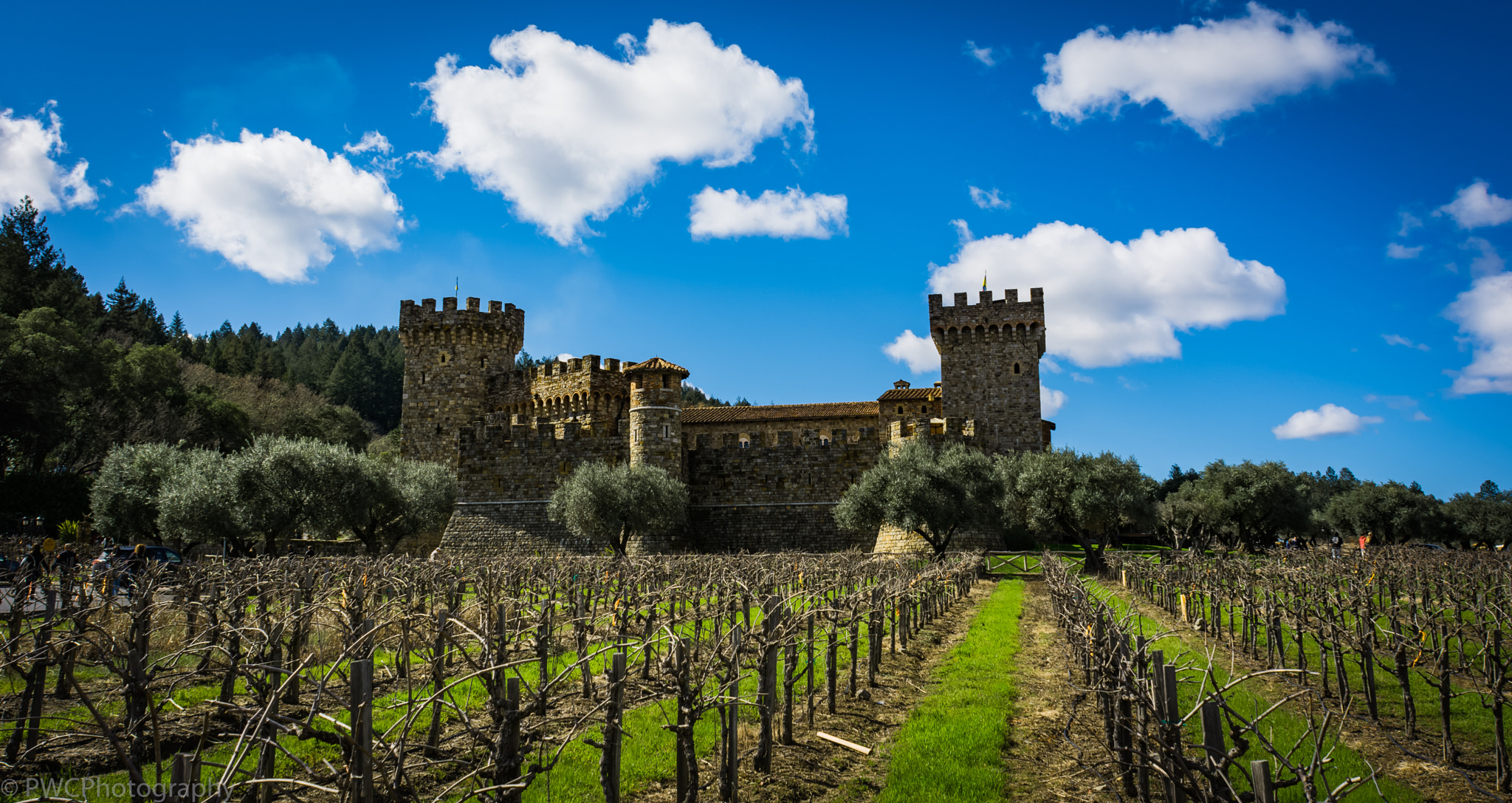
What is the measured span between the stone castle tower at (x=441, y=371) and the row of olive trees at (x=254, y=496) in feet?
33.1

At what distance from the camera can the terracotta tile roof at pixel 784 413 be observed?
4525 centimetres

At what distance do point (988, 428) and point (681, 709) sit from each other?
3610 cm

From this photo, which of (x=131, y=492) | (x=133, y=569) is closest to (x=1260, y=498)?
(x=133, y=569)

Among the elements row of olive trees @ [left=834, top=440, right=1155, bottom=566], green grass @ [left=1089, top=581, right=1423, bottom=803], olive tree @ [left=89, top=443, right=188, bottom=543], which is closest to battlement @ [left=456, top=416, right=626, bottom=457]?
olive tree @ [left=89, top=443, right=188, bottom=543]

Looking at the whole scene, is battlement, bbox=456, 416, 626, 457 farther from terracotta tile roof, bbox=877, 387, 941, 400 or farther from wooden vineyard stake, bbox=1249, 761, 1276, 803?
wooden vineyard stake, bbox=1249, 761, 1276, 803

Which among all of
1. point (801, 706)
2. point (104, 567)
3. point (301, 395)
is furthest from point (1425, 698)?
point (301, 395)

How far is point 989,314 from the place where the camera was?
40.1 metres

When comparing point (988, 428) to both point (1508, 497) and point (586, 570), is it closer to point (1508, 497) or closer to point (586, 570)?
point (586, 570)

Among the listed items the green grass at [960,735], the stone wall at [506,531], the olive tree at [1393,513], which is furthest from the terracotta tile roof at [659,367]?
the olive tree at [1393,513]

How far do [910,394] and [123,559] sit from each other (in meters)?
35.6

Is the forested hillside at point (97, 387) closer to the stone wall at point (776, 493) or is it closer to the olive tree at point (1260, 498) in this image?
the stone wall at point (776, 493)

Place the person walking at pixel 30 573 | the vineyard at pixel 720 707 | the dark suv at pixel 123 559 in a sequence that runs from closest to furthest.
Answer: the vineyard at pixel 720 707
the person walking at pixel 30 573
the dark suv at pixel 123 559

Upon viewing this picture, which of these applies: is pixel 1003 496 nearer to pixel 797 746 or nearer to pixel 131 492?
pixel 797 746

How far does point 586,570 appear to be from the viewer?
17109 millimetres
